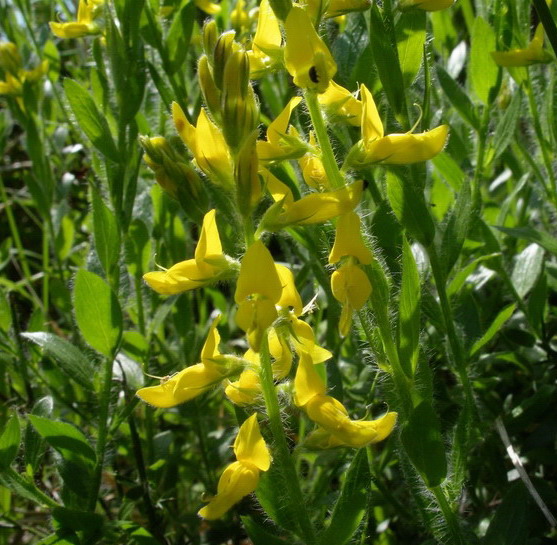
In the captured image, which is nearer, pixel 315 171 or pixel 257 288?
pixel 257 288

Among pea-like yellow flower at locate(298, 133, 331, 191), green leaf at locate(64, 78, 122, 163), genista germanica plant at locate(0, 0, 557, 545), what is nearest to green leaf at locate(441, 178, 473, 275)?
genista germanica plant at locate(0, 0, 557, 545)

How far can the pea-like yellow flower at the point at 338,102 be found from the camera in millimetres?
1357

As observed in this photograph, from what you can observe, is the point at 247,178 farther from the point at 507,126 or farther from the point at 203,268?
the point at 507,126

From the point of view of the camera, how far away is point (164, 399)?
1.27 meters

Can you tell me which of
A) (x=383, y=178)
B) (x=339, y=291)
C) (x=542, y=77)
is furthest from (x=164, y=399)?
(x=542, y=77)

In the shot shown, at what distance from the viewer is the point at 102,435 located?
178cm

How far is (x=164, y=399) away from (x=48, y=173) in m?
1.80

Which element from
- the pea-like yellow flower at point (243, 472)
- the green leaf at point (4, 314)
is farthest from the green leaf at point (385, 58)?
the green leaf at point (4, 314)

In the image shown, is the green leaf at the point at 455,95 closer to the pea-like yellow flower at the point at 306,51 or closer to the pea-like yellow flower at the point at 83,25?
the pea-like yellow flower at the point at 306,51

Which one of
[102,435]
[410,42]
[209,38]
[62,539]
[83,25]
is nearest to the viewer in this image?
[209,38]

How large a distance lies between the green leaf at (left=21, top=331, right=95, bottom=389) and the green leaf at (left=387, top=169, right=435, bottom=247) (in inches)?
34.4

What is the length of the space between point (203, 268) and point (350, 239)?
0.24 metres

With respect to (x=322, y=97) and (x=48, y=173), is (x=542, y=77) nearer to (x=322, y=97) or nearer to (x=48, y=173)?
(x=322, y=97)

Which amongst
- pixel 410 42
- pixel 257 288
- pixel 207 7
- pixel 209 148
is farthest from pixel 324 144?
pixel 207 7
